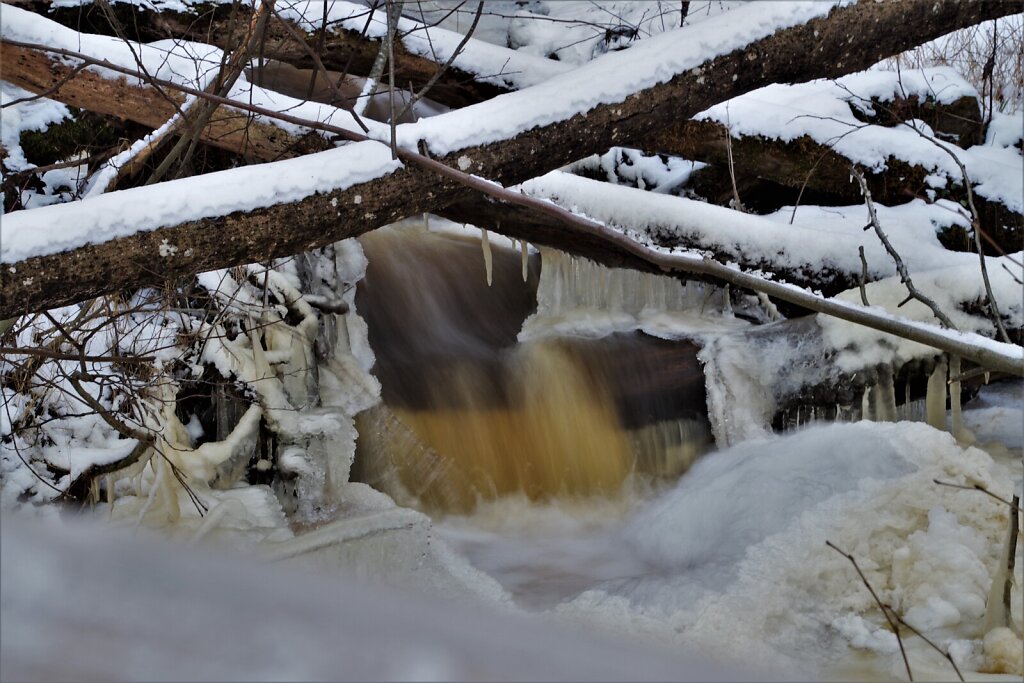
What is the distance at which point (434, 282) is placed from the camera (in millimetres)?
6309

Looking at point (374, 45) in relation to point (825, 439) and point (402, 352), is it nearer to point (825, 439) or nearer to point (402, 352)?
point (402, 352)

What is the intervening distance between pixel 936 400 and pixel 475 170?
3050 mm

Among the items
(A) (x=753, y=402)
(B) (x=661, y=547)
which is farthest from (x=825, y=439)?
(B) (x=661, y=547)

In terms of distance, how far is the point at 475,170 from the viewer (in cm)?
316

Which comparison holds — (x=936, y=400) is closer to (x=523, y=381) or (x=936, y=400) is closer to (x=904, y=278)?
(x=904, y=278)

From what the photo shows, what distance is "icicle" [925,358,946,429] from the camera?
4.86 metres

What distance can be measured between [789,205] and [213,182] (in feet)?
15.9

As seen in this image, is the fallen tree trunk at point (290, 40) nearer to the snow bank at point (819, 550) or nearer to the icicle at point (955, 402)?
the snow bank at point (819, 550)

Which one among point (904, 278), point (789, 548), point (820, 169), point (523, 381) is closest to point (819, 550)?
point (789, 548)

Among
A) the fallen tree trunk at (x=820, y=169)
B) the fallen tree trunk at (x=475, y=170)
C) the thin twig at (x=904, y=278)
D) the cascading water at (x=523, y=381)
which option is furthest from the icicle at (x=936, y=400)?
the fallen tree trunk at (x=475, y=170)

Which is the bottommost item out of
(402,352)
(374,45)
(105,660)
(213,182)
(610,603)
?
(610,603)

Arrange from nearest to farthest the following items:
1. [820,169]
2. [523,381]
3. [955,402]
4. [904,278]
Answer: [904,278], [955,402], [523,381], [820,169]

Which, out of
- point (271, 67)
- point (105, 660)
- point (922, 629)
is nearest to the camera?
point (105, 660)

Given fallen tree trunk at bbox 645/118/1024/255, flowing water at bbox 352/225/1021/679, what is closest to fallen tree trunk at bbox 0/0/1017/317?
fallen tree trunk at bbox 645/118/1024/255
